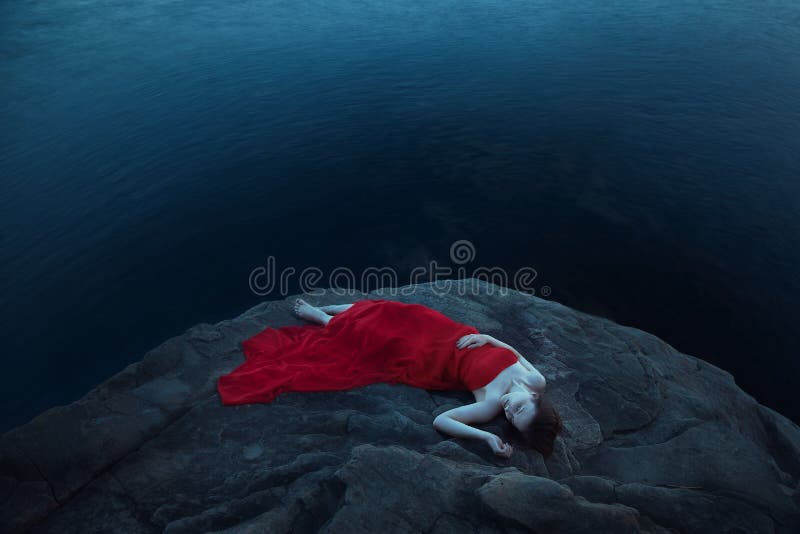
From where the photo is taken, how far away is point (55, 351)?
772cm

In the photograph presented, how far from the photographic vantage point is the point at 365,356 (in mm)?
5477

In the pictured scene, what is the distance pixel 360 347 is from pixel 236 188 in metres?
6.82

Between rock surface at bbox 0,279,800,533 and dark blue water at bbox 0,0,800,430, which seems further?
dark blue water at bbox 0,0,800,430

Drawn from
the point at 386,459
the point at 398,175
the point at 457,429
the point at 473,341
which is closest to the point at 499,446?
the point at 457,429

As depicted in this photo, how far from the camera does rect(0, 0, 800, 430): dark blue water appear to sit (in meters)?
8.31

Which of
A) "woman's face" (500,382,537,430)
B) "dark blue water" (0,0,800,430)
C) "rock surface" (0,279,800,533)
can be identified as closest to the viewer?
"rock surface" (0,279,800,533)

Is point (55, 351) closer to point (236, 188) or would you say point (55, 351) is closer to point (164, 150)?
point (236, 188)

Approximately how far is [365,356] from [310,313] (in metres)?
1.16

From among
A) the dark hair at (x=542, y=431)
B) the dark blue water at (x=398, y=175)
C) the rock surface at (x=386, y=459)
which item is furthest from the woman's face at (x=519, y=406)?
the dark blue water at (x=398, y=175)

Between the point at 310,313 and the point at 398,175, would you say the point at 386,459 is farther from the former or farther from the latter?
the point at 398,175

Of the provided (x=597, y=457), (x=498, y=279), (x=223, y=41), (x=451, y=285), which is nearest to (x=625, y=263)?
(x=498, y=279)

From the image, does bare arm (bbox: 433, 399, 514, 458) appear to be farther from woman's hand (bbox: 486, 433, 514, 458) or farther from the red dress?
the red dress

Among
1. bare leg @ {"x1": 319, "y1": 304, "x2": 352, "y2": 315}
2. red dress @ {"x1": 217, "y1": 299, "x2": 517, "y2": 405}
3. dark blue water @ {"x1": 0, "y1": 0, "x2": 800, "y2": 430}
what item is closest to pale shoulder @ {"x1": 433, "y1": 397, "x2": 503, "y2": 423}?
red dress @ {"x1": 217, "y1": 299, "x2": 517, "y2": 405}

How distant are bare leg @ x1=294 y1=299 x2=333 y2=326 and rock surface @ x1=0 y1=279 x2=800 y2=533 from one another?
0.80 meters
